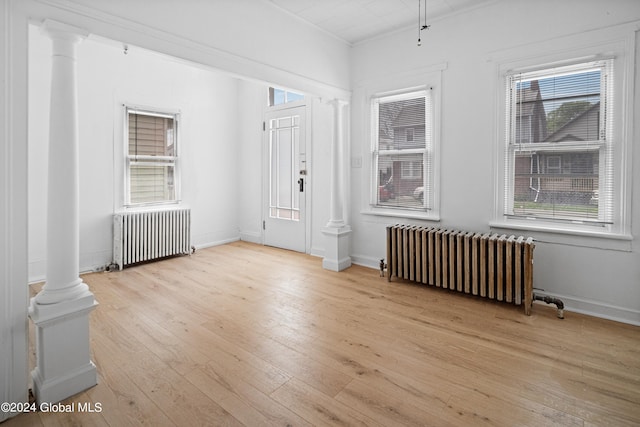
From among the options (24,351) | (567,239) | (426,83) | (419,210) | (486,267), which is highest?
(426,83)

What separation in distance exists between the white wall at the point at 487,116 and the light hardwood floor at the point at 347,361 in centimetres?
35

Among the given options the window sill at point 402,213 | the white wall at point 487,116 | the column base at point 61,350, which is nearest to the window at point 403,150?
the window sill at point 402,213

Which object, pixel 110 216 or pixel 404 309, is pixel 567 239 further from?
pixel 110 216

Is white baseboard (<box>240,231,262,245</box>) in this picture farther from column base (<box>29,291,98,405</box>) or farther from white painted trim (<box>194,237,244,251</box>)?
column base (<box>29,291,98,405</box>)

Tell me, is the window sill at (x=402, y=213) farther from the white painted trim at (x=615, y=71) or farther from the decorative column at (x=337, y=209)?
the white painted trim at (x=615, y=71)

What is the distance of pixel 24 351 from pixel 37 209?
2.72 metres

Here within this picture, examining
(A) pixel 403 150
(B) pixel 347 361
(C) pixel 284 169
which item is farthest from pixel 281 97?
(B) pixel 347 361

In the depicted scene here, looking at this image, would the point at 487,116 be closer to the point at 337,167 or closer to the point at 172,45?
the point at 337,167

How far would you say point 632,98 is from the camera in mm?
2949

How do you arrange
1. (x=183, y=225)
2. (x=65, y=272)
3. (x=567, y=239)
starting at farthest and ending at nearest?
(x=183, y=225) → (x=567, y=239) → (x=65, y=272)

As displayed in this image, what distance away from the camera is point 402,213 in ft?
14.7

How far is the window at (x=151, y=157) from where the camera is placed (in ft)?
16.1

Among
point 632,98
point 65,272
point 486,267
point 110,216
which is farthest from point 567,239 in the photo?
point 110,216

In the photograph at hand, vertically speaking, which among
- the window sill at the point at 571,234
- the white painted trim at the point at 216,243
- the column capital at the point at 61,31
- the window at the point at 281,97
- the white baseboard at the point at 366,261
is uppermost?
the window at the point at 281,97
